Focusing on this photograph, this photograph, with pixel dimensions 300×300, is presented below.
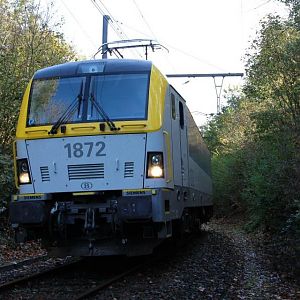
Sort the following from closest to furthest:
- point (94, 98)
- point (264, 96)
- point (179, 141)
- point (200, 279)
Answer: point (200, 279)
point (94, 98)
point (179, 141)
point (264, 96)

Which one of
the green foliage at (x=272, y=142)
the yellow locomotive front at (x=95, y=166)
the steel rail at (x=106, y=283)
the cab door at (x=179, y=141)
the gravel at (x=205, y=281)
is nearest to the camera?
the steel rail at (x=106, y=283)

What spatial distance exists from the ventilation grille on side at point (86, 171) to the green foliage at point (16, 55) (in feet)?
17.5

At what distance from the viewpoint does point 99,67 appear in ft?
31.0

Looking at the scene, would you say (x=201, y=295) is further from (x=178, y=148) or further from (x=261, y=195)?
(x=261, y=195)

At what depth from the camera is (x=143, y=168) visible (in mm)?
8672

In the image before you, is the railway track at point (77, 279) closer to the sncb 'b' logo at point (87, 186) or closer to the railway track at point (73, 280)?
the railway track at point (73, 280)

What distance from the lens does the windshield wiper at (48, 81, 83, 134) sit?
29.2 ft

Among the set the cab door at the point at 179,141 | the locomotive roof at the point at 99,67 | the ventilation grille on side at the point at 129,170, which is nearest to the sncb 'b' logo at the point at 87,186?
the ventilation grille on side at the point at 129,170

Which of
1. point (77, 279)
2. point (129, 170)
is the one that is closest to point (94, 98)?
point (129, 170)

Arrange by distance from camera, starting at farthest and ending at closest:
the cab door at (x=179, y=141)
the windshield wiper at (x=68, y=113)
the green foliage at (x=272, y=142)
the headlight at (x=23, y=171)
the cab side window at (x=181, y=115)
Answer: the green foliage at (x=272, y=142), the cab side window at (x=181, y=115), the cab door at (x=179, y=141), the headlight at (x=23, y=171), the windshield wiper at (x=68, y=113)

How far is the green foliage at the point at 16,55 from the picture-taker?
1525 cm

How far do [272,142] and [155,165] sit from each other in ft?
35.3

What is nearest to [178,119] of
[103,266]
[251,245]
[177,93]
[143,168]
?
[177,93]

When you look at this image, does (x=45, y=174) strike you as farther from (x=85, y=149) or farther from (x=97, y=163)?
(x=97, y=163)
